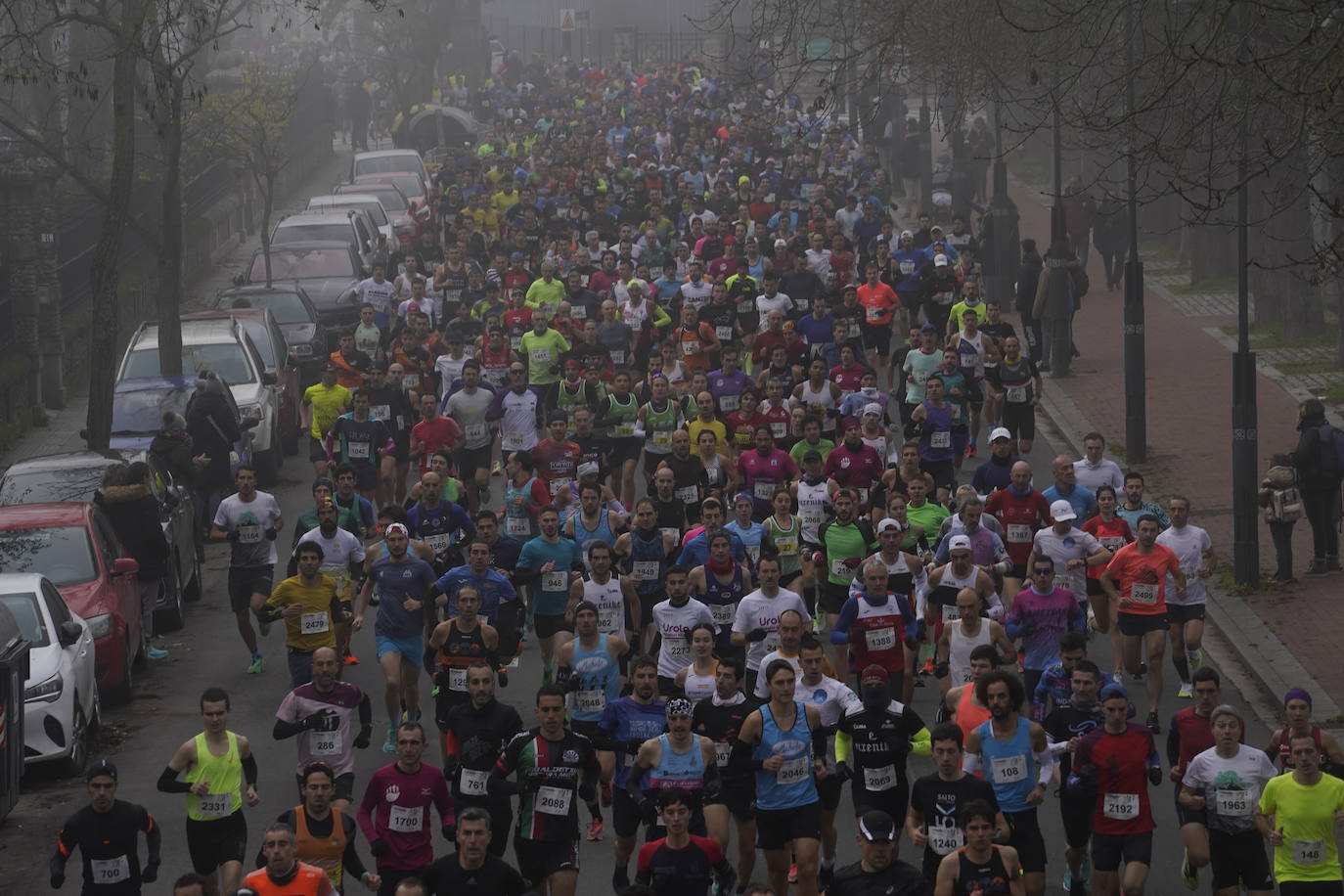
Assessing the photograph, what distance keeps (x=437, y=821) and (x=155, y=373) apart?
42.2 ft

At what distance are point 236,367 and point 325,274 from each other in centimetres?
753

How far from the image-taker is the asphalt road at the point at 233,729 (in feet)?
42.2

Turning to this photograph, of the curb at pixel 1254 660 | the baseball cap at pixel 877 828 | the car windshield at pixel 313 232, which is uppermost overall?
the car windshield at pixel 313 232

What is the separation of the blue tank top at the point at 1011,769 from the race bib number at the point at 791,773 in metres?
0.98

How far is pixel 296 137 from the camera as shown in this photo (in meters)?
59.4

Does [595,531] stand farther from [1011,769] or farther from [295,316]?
[295,316]

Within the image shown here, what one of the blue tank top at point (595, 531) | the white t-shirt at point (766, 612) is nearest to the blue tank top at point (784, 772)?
the white t-shirt at point (766, 612)

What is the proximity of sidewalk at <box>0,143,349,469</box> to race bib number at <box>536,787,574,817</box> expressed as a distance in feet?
42.9

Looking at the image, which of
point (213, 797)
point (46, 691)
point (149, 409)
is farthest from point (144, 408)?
point (213, 797)

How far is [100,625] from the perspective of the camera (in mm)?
15781

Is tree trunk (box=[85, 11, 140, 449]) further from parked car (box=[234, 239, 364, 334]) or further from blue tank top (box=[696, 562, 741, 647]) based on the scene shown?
blue tank top (box=[696, 562, 741, 647])

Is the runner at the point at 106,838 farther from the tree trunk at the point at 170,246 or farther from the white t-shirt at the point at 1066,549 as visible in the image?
the tree trunk at the point at 170,246

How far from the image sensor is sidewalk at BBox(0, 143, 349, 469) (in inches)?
1050

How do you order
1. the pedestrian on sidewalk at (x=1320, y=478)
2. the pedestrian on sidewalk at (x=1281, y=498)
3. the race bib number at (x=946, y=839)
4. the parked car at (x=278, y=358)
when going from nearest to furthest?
1. the race bib number at (x=946, y=839)
2. the pedestrian on sidewalk at (x=1281, y=498)
3. the pedestrian on sidewalk at (x=1320, y=478)
4. the parked car at (x=278, y=358)
